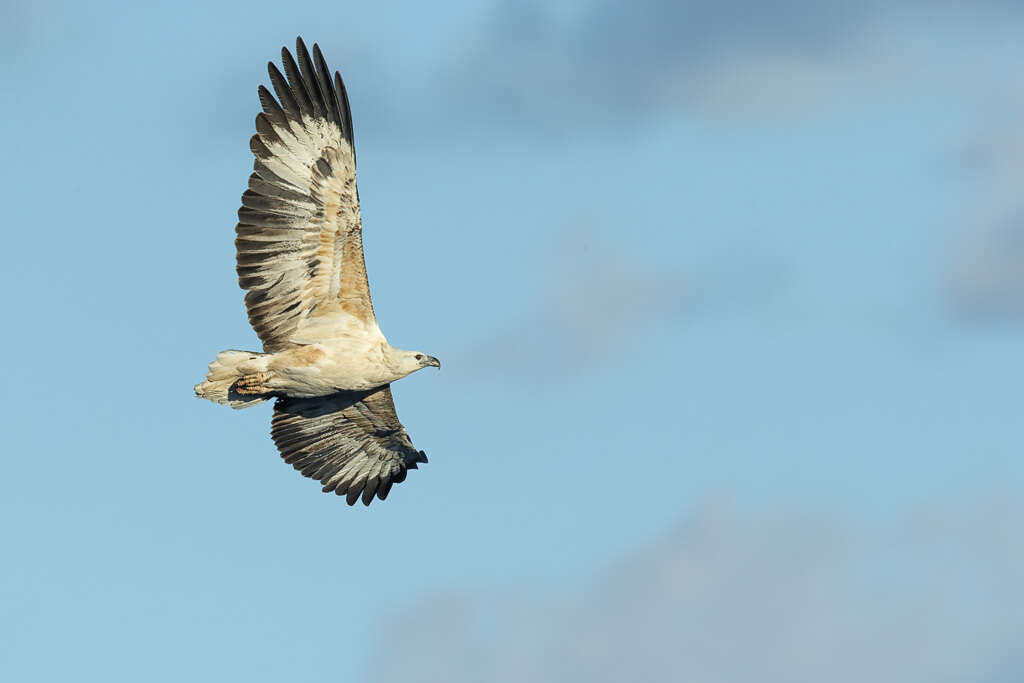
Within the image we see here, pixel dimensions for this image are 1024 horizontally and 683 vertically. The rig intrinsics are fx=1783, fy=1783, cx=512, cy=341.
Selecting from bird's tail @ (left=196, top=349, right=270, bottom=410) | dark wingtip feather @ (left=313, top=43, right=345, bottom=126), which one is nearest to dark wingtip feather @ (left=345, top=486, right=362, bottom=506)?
bird's tail @ (left=196, top=349, right=270, bottom=410)

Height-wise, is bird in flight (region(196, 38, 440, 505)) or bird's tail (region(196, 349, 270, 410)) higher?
bird in flight (region(196, 38, 440, 505))

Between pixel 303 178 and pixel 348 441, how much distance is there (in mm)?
5513

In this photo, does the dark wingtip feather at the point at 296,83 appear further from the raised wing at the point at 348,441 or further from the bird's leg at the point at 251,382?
the raised wing at the point at 348,441

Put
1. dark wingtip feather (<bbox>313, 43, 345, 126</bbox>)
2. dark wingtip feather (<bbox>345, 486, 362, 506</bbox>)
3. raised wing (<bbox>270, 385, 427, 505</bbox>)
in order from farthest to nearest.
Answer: dark wingtip feather (<bbox>345, 486, 362, 506</bbox>), raised wing (<bbox>270, 385, 427, 505</bbox>), dark wingtip feather (<bbox>313, 43, 345, 126</bbox>)

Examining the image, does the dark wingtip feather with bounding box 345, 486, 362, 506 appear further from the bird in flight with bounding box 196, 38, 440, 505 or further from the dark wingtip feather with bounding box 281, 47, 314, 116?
the dark wingtip feather with bounding box 281, 47, 314, 116

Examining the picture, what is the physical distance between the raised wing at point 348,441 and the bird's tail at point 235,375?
2255 mm

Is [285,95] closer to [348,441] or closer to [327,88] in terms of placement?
[327,88]

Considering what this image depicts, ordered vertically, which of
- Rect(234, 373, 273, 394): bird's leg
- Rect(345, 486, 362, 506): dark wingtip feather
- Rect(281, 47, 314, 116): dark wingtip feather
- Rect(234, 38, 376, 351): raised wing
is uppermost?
Rect(281, 47, 314, 116): dark wingtip feather

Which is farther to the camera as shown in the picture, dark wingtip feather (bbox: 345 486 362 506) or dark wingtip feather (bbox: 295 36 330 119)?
dark wingtip feather (bbox: 345 486 362 506)

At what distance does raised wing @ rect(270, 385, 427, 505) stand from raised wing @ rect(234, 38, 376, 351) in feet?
11.0

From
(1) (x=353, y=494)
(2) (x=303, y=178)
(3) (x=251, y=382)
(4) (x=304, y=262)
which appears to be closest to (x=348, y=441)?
(1) (x=353, y=494)

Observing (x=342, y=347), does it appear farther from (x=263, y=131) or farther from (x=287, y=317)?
(x=263, y=131)

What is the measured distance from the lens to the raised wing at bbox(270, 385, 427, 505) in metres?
28.5

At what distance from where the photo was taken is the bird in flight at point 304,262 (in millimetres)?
25359
